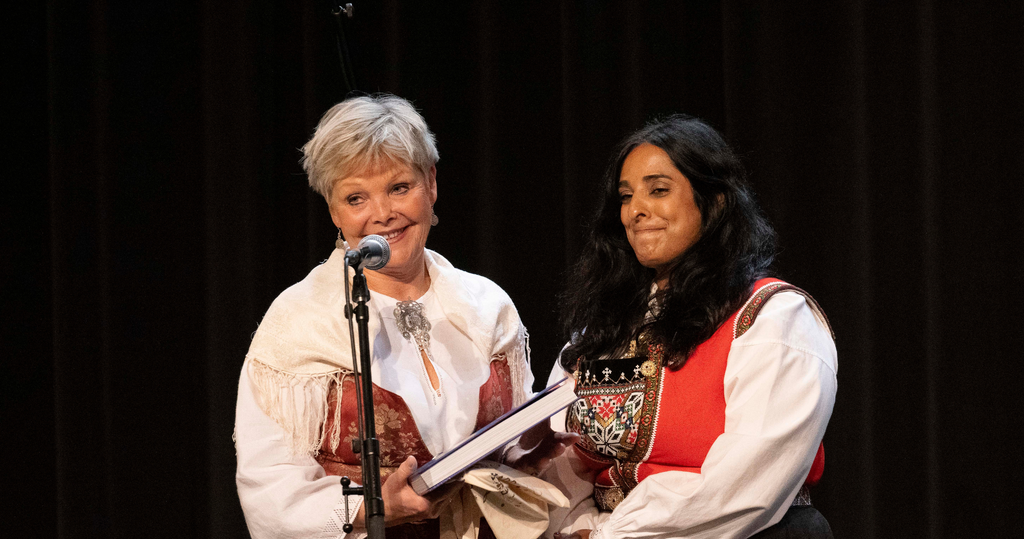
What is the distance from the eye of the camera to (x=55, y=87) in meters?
3.58

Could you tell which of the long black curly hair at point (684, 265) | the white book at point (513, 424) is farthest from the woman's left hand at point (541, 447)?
the white book at point (513, 424)

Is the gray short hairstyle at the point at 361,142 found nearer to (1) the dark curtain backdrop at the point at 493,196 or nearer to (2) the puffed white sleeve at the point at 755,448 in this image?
(2) the puffed white sleeve at the point at 755,448

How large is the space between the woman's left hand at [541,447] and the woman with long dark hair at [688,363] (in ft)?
0.31

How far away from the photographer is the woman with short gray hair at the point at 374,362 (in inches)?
74.4

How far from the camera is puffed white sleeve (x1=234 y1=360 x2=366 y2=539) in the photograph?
1.86 metres

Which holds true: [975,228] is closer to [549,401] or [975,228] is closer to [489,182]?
[489,182]

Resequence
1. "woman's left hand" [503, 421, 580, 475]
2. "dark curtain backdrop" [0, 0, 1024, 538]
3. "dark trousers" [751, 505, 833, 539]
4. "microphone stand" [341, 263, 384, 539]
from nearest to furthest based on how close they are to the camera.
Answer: "microphone stand" [341, 263, 384, 539] → "dark trousers" [751, 505, 833, 539] → "woman's left hand" [503, 421, 580, 475] → "dark curtain backdrop" [0, 0, 1024, 538]

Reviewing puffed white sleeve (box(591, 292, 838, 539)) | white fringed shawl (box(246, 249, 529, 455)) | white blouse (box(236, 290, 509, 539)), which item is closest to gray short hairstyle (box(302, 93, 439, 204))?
white fringed shawl (box(246, 249, 529, 455))

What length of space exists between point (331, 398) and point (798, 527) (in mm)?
1009

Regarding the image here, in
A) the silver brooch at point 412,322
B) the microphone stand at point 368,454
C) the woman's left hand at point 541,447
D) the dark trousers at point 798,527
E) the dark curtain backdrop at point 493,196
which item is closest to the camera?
the microphone stand at point 368,454

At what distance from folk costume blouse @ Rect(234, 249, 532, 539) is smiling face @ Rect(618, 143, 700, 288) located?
0.43 meters

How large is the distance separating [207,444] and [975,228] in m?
2.76

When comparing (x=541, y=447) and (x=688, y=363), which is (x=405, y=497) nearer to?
(x=541, y=447)

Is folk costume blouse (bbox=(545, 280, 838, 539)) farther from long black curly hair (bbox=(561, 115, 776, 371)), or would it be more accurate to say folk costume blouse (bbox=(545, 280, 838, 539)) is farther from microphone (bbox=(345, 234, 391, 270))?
microphone (bbox=(345, 234, 391, 270))
